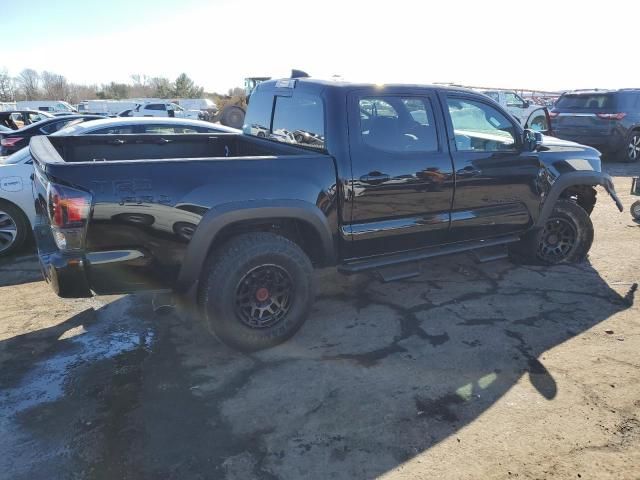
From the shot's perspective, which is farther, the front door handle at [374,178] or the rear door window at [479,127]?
the rear door window at [479,127]

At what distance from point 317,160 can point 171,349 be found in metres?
1.78

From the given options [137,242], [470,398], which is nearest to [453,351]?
[470,398]

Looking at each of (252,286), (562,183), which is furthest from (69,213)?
(562,183)

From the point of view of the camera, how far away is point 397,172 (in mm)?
3713

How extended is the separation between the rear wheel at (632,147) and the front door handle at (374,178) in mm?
11080

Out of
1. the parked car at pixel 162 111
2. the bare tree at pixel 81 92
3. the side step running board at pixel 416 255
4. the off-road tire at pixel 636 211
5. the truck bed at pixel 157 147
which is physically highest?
the bare tree at pixel 81 92

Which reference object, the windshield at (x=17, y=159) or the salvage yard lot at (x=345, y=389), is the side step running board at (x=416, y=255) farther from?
the windshield at (x=17, y=159)

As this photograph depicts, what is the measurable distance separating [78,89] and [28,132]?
314ft

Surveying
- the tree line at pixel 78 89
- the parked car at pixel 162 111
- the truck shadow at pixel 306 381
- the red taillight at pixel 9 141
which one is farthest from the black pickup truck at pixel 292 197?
the tree line at pixel 78 89

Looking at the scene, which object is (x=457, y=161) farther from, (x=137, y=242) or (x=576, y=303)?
(x=137, y=242)

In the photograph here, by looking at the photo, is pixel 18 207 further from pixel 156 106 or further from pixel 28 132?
pixel 156 106

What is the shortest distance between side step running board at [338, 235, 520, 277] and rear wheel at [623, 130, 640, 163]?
968 centimetres

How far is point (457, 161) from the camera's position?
157 inches

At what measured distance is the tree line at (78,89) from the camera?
234ft
